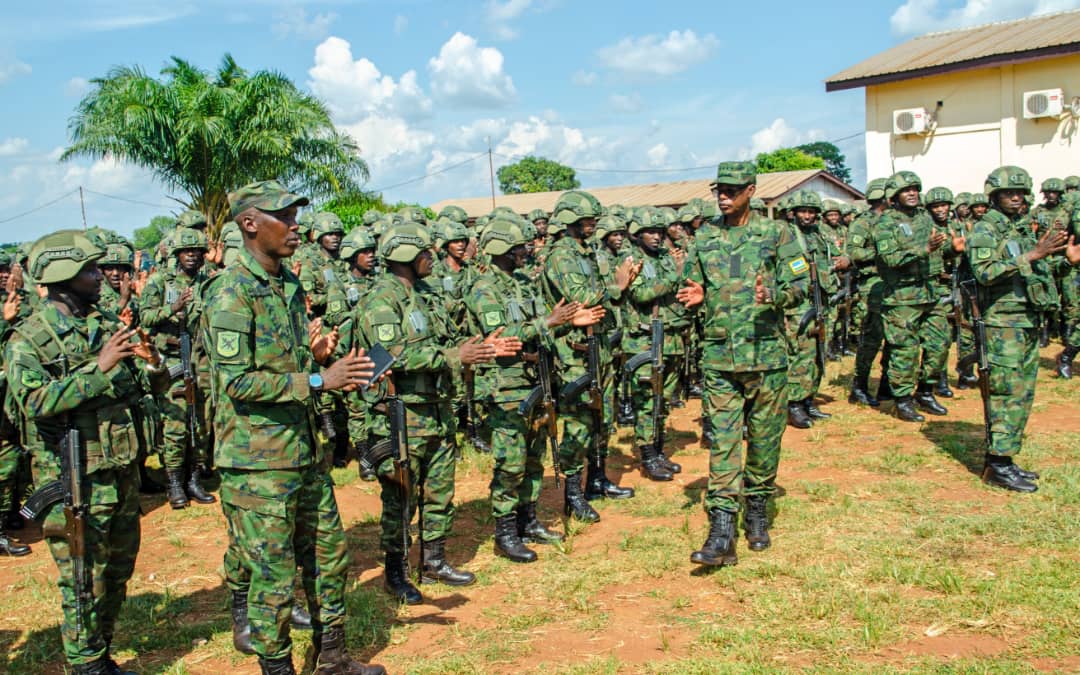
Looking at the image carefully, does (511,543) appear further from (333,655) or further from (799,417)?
(799,417)

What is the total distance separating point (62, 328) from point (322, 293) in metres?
5.62

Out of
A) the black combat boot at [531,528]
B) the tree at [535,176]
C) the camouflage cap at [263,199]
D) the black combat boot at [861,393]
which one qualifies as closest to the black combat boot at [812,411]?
the black combat boot at [861,393]

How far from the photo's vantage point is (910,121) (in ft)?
70.5

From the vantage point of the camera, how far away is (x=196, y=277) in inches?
343

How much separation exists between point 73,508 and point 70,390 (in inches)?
24.5

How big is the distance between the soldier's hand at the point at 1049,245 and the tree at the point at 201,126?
17876mm

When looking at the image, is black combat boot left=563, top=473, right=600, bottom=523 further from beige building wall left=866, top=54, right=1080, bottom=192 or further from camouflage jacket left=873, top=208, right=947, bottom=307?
beige building wall left=866, top=54, right=1080, bottom=192

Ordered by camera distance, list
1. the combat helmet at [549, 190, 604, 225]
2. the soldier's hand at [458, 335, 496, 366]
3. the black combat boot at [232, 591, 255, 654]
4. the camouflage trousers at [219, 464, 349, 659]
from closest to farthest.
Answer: the camouflage trousers at [219, 464, 349, 659], the black combat boot at [232, 591, 255, 654], the soldier's hand at [458, 335, 496, 366], the combat helmet at [549, 190, 604, 225]

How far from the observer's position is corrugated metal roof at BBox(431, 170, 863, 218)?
29664mm

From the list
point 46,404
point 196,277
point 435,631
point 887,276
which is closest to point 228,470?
point 46,404

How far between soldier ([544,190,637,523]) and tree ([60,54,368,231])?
15415 mm

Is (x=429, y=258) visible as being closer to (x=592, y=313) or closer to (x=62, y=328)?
(x=592, y=313)

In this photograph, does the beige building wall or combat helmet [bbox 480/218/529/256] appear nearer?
combat helmet [bbox 480/218/529/256]

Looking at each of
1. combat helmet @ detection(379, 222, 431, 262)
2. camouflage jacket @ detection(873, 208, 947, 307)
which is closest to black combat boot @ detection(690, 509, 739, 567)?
combat helmet @ detection(379, 222, 431, 262)
